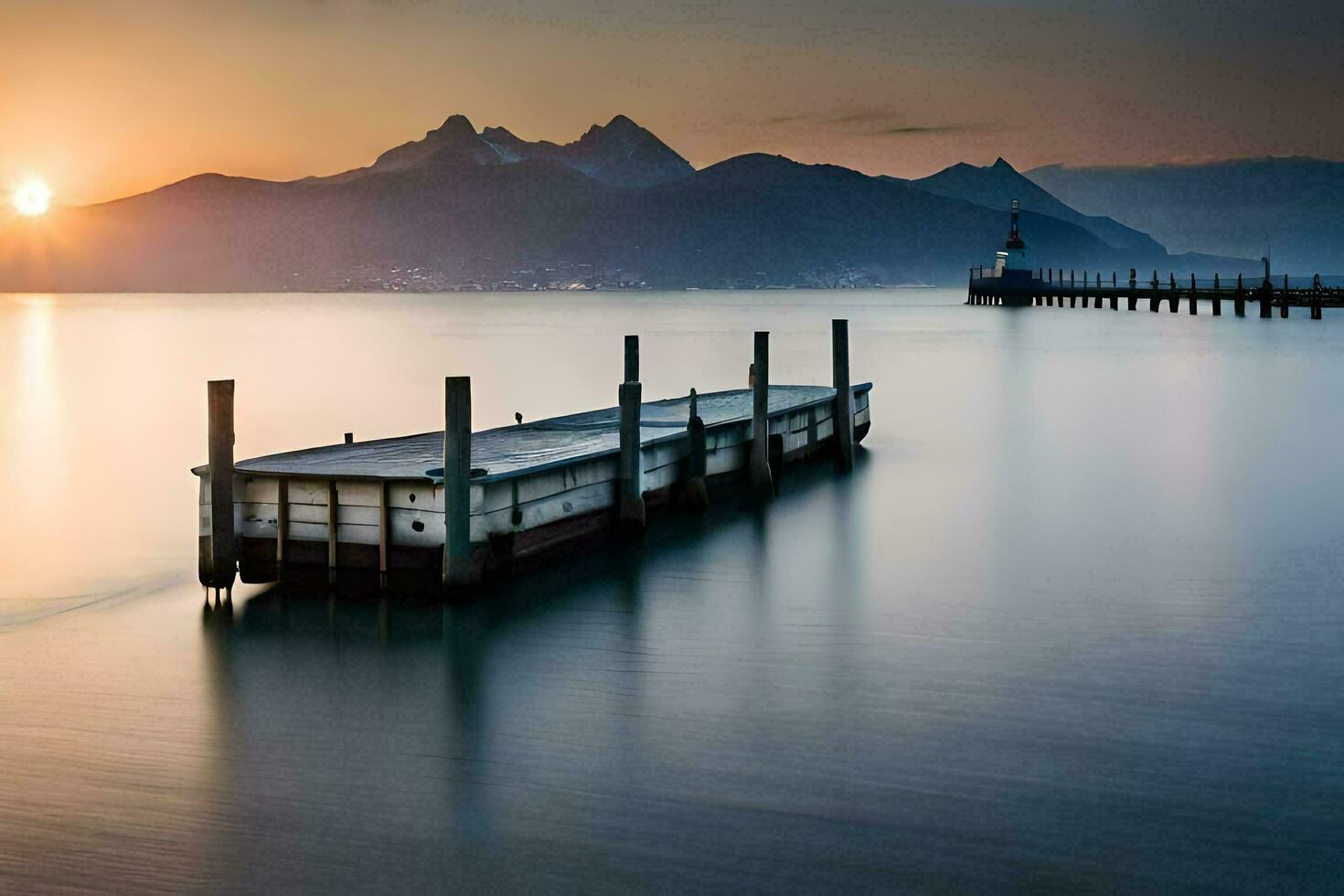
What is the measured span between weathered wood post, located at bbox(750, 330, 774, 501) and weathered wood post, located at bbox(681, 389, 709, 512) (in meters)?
1.29

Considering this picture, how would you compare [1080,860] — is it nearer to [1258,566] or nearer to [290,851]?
[290,851]

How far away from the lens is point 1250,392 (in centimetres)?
3741

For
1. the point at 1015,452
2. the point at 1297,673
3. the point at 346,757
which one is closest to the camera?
the point at 346,757

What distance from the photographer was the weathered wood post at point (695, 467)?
16.1 m

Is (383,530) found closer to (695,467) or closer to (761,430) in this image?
(695,467)

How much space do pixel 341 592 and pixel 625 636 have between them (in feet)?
8.48

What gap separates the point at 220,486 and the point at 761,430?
801cm

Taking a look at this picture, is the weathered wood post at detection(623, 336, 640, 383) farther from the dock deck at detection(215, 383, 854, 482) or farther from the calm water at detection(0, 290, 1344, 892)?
the calm water at detection(0, 290, 1344, 892)

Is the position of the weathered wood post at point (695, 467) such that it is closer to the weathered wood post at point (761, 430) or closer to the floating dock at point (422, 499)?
the floating dock at point (422, 499)

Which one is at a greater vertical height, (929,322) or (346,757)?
(929,322)

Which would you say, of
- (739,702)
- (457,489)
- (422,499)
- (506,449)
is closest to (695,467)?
(506,449)

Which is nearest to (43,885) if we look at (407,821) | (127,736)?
(407,821)

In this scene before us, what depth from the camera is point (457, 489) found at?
11281 mm

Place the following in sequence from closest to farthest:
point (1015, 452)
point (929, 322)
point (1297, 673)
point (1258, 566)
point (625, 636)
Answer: point (1297, 673), point (625, 636), point (1258, 566), point (1015, 452), point (929, 322)
